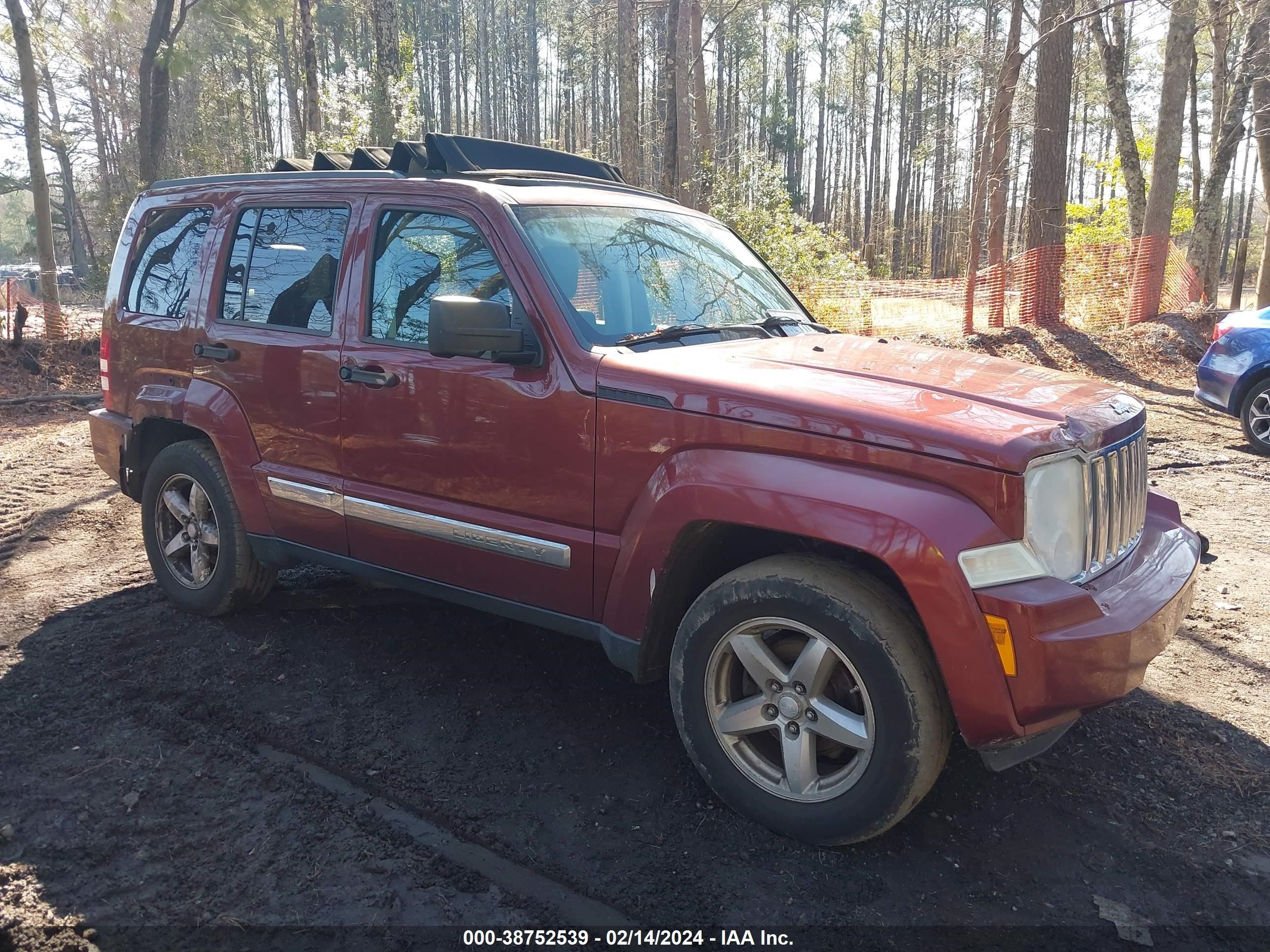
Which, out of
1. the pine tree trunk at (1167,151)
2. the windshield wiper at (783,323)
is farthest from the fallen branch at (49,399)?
the pine tree trunk at (1167,151)

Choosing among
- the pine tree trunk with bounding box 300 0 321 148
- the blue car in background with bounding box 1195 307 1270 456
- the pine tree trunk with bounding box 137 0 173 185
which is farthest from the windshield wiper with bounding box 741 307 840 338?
the pine tree trunk with bounding box 137 0 173 185

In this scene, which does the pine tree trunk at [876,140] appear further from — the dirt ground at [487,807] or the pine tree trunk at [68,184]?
the dirt ground at [487,807]

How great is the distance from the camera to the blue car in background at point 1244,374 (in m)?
8.31

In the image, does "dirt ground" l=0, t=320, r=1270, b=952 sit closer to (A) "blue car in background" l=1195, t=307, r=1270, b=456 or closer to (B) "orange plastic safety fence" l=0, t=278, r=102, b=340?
(A) "blue car in background" l=1195, t=307, r=1270, b=456

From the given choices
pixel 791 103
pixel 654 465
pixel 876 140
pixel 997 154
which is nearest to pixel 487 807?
pixel 654 465

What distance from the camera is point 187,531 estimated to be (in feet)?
15.7

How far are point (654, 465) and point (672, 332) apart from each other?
66cm

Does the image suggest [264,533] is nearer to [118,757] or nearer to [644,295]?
[118,757]

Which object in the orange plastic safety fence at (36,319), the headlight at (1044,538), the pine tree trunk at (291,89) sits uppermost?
the pine tree trunk at (291,89)

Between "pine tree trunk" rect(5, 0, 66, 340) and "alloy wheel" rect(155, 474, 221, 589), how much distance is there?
1130 centimetres

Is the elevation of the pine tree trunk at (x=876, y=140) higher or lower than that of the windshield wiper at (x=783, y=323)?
higher

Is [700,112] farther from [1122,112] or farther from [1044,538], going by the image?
[1044,538]

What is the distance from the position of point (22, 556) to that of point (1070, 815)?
5.88 m

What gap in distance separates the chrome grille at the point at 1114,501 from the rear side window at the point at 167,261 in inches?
161
